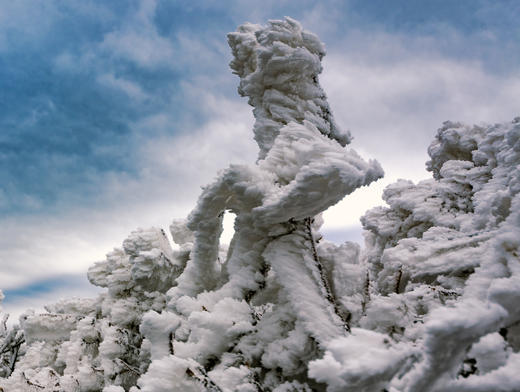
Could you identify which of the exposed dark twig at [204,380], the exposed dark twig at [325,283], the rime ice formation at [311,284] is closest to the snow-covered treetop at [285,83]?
the rime ice formation at [311,284]

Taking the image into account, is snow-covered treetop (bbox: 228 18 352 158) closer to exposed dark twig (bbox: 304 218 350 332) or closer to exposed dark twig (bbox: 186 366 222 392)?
exposed dark twig (bbox: 304 218 350 332)

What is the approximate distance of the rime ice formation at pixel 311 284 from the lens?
131 centimetres

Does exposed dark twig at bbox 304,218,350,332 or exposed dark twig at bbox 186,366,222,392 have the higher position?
exposed dark twig at bbox 304,218,350,332

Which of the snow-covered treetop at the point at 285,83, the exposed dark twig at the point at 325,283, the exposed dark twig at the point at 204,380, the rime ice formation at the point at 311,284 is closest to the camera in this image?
the rime ice formation at the point at 311,284

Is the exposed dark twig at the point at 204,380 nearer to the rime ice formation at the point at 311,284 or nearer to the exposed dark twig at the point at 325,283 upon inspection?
the rime ice formation at the point at 311,284

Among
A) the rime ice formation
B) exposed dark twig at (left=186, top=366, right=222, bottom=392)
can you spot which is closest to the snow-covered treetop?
the rime ice formation

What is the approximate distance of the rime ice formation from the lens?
4.31 feet

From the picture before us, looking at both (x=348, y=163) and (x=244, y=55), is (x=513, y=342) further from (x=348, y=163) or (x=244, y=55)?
(x=244, y=55)

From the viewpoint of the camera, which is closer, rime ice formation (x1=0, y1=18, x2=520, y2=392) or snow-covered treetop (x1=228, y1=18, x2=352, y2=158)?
rime ice formation (x1=0, y1=18, x2=520, y2=392)

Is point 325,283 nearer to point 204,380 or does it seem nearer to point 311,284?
point 311,284

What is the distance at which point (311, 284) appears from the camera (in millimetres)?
2648

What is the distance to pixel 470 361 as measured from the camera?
197 cm

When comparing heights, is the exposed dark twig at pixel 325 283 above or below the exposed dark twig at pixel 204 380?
above

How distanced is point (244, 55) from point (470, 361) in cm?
350
